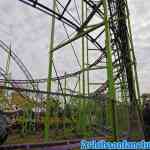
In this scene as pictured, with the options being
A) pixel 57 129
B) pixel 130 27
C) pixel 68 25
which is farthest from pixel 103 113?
pixel 130 27

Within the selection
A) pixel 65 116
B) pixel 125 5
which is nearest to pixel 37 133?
pixel 65 116

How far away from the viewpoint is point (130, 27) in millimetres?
10930

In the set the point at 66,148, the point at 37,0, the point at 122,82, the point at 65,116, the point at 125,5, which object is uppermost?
the point at 125,5

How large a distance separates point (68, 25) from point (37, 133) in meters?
5.45

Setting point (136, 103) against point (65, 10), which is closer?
point (65, 10)

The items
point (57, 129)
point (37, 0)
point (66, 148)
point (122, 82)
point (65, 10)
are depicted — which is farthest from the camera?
point (122, 82)

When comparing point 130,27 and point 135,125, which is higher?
point 130,27

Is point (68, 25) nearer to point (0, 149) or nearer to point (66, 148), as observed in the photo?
point (66, 148)

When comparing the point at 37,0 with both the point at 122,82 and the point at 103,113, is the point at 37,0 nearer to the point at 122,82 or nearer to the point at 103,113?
the point at 103,113

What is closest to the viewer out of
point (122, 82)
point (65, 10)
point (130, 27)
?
point (65, 10)

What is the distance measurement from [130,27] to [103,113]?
13.6ft

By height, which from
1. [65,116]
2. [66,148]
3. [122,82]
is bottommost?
[66,148]

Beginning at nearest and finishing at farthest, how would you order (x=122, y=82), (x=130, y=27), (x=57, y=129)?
(x=57, y=129), (x=130, y=27), (x=122, y=82)

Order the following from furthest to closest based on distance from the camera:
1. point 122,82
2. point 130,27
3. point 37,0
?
point 122,82
point 130,27
point 37,0
